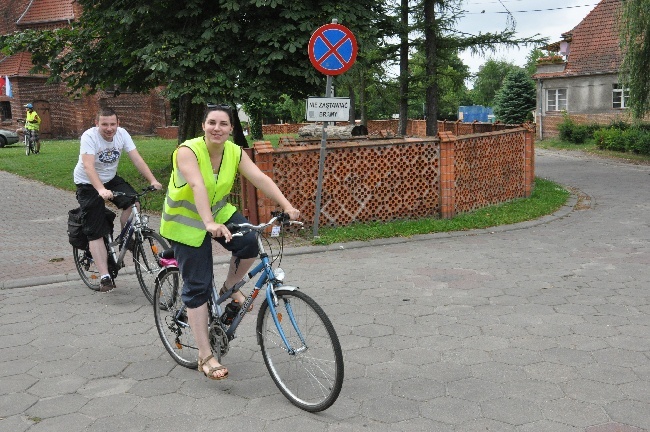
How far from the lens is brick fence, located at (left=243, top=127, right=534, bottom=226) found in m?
9.79

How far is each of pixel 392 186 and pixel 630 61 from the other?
15.3 m

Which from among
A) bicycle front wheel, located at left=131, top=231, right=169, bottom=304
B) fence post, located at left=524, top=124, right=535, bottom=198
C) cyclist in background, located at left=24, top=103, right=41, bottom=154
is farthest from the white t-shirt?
cyclist in background, located at left=24, top=103, right=41, bottom=154

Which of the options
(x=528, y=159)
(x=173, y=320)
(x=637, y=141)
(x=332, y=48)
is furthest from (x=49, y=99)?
(x=173, y=320)

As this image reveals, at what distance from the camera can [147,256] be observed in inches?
255

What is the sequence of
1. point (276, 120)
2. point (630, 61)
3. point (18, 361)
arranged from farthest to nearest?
point (276, 120), point (630, 61), point (18, 361)

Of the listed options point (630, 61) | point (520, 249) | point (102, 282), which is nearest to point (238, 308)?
point (102, 282)

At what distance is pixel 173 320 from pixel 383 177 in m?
5.99

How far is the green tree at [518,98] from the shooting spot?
42.5 meters

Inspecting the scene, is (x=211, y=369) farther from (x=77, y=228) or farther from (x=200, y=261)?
(x=77, y=228)

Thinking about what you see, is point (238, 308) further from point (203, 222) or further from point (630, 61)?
point (630, 61)

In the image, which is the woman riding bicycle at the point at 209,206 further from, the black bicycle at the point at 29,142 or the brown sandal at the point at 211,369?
the black bicycle at the point at 29,142

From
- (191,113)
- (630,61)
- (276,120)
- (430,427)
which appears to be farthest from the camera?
(276,120)

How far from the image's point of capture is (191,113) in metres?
15.4

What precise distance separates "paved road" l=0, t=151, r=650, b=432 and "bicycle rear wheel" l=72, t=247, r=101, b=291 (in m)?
0.12
